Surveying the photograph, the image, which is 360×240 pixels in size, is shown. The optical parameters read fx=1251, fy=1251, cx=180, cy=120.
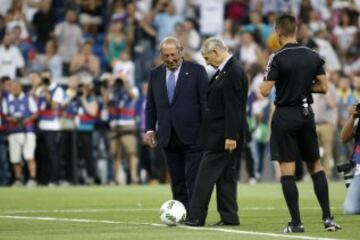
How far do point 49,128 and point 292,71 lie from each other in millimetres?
15355

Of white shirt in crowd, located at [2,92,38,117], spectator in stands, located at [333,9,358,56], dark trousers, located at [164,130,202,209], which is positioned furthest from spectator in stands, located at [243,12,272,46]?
dark trousers, located at [164,130,202,209]

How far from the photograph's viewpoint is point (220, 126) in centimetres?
1466

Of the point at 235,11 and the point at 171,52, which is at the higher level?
the point at 235,11

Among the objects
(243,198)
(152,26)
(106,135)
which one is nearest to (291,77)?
(243,198)

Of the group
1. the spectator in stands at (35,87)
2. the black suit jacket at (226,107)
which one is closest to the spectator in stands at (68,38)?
the spectator in stands at (35,87)

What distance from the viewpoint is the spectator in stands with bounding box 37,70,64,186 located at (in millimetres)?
27984

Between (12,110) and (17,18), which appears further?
(17,18)

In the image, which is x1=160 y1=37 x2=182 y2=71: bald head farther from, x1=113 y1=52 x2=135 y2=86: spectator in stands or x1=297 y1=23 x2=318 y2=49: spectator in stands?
x1=297 y1=23 x2=318 y2=49: spectator in stands

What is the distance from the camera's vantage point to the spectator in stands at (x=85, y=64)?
29484mm

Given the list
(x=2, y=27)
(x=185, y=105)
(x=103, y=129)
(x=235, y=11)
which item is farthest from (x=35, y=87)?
(x=185, y=105)

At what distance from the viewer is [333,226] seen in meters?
13.6

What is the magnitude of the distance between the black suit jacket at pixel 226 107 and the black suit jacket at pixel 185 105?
0.58m

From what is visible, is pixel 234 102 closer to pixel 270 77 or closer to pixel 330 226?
pixel 270 77

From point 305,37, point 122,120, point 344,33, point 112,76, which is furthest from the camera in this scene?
point 344,33
